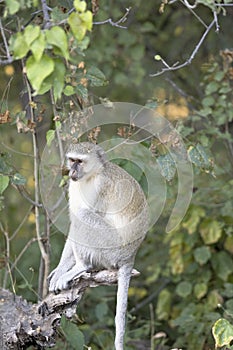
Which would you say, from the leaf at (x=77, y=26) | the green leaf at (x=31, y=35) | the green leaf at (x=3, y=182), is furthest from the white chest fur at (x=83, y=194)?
the green leaf at (x=31, y=35)

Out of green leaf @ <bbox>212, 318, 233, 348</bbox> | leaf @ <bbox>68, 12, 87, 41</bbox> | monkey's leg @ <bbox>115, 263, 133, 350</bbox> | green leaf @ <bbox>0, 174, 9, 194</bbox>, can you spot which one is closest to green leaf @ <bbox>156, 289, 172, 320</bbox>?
monkey's leg @ <bbox>115, 263, 133, 350</bbox>

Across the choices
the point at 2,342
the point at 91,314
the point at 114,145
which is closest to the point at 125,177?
the point at 114,145

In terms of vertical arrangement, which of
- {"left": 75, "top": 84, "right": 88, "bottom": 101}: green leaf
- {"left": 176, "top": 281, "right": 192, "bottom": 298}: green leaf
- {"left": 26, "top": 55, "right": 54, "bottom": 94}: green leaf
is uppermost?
{"left": 26, "top": 55, "right": 54, "bottom": 94}: green leaf

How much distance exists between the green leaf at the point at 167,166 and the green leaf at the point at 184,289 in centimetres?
226

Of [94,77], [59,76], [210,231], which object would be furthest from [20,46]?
[210,231]

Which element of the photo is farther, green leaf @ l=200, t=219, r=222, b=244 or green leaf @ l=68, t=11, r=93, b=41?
Result: green leaf @ l=200, t=219, r=222, b=244

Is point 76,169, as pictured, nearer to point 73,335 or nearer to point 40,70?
point 73,335

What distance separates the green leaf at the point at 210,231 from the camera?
6832 mm

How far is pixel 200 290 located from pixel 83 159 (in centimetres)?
257

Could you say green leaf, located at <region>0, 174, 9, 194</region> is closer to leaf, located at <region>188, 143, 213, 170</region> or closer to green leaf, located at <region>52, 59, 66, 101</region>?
leaf, located at <region>188, 143, 213, 170</region>

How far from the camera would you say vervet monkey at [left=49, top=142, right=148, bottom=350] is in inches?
196

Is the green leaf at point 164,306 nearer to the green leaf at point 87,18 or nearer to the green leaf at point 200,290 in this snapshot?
the green leaf at point 200,290

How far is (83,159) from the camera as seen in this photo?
16.2 feet

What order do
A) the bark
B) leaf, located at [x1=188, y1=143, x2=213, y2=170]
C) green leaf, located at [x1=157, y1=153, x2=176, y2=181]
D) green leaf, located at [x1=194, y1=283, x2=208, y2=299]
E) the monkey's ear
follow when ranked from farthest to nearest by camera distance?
green leaf, located at [x1=194, y1=283, x2=208, y2=299] → the monkey's ear → leaf, located at [x1=188, y1=143, x2=213, y2=170] → green leaf, located at [x1=157, y1=153, x2=176, y2=181] → the bark
